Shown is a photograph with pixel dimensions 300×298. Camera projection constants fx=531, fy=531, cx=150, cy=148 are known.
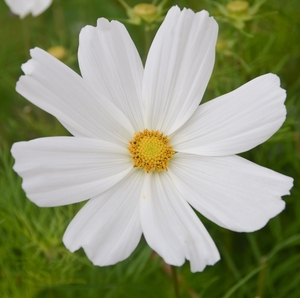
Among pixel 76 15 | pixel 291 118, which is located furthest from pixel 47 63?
pixel 76 15

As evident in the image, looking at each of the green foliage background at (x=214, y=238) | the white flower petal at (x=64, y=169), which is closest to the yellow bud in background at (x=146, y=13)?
the green foliage background at (x=214, y=238)

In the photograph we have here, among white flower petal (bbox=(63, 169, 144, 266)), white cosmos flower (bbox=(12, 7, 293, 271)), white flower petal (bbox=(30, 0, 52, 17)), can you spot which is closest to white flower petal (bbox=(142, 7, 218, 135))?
white cosmos flower (bbox=(12, 7, 293, 271))

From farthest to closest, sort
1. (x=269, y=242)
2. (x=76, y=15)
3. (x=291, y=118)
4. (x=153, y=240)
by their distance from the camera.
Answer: (x=76, y=15), (x=269, y=242), (x=291, y=118), (x=153, y=240)

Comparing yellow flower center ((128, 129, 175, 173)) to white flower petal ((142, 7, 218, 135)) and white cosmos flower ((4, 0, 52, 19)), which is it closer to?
white flower petal ((142, 7, 218, 135))

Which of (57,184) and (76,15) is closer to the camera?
(57,184)

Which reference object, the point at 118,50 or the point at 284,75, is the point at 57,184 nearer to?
the point at 118,50

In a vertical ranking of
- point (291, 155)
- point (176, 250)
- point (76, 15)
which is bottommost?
point (176, 250)

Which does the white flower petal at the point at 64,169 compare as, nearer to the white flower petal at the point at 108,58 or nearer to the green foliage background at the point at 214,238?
the white flower petal at the point at 108,58
